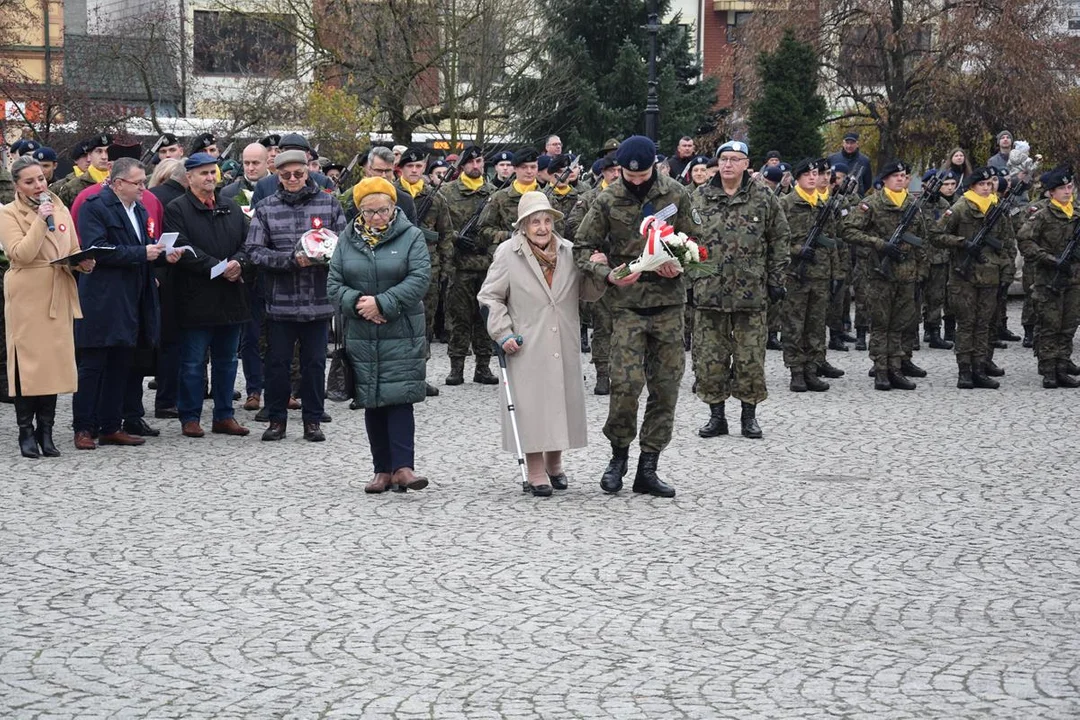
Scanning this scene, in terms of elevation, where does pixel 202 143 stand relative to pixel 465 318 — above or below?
above

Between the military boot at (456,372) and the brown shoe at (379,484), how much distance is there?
575cm

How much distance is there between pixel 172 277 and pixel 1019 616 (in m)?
7.36

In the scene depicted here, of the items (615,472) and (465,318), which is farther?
(465,318)

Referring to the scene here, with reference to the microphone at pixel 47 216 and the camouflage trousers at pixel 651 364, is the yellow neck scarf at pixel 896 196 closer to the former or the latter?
the camouflage trousers at pixel 651 364

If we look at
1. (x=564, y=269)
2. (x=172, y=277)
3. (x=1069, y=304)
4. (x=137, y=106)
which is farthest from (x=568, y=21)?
(x=564, y=269)

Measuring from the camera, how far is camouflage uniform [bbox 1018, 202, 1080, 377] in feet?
53.9

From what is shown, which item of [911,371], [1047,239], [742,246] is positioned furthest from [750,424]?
[1047,239]

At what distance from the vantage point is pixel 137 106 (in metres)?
42.8

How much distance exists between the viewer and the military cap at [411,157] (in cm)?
1587

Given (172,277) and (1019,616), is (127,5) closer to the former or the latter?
(172,277)

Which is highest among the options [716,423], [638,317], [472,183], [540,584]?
[472,183]

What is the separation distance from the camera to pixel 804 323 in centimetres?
1595

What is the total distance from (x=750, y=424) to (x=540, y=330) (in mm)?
3124

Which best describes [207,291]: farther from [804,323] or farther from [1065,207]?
[1065,207]
